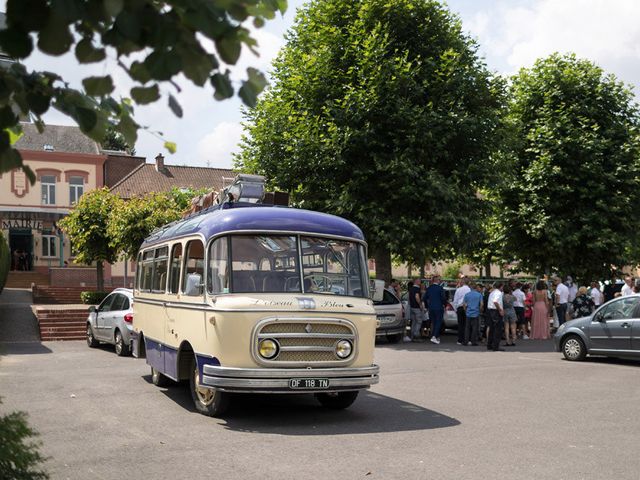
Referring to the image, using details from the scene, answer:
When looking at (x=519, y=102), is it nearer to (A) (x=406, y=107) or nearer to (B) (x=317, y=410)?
(A) (x=406, y=107)

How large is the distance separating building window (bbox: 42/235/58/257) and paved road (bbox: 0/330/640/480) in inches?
1488

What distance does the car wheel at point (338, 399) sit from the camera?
10117 mm

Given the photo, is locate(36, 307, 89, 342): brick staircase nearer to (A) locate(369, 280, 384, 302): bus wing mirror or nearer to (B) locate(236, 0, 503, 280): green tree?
(B) locate(236, 0, 503, 280): green tree

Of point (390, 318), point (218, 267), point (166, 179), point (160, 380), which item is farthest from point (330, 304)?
point (166, 179)

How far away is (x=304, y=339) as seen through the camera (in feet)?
29.6

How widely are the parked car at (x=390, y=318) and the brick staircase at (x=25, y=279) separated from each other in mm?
30056

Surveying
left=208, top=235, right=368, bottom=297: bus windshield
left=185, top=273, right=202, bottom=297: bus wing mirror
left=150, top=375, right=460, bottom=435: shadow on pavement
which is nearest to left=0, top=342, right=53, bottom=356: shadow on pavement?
left=150, top=375, right=460, bottom=435: shadow on pavement

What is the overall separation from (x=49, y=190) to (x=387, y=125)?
34.2 meters

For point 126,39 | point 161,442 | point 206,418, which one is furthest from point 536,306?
point 126,39

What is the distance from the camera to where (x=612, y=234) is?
29.3m

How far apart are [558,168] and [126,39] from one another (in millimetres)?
28803

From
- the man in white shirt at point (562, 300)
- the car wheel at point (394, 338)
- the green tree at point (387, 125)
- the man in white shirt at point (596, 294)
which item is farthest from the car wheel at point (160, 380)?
the man in white shirt at point (596, 294)

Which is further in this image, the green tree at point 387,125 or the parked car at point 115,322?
the green tree at point 387,125

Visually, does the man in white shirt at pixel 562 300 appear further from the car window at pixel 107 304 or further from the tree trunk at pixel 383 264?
the car window at pixel 107 304
